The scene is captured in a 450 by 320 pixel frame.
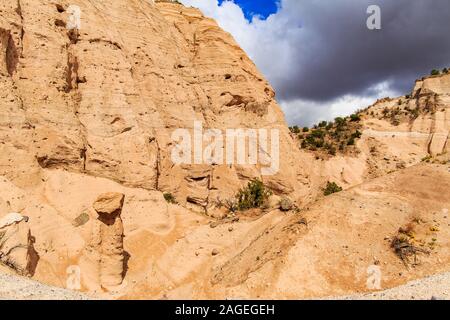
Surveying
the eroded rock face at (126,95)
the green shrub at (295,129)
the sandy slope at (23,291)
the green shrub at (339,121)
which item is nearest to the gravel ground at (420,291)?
the sandy slope at (23,291)

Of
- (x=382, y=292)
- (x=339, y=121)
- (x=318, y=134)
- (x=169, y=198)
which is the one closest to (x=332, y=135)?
(x=318, y=134)

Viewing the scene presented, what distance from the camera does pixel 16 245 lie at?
13.8m

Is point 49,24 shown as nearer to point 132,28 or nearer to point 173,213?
point 132,28

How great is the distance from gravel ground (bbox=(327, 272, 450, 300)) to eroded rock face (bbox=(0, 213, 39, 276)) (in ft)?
33.8

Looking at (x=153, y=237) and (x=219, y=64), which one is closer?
(x=153, y=237)

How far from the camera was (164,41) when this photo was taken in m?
27.6

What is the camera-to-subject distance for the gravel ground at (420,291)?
31.4 ft

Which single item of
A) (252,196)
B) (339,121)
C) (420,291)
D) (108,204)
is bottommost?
(420,291)

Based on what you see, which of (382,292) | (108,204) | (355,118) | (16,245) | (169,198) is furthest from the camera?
(355,118)

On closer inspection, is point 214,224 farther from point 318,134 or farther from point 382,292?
point 318,134

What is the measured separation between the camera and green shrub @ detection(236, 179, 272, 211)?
82.3ft

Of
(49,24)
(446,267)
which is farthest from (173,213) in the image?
(446,267)

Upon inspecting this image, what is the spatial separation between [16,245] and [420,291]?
40.3 feet
